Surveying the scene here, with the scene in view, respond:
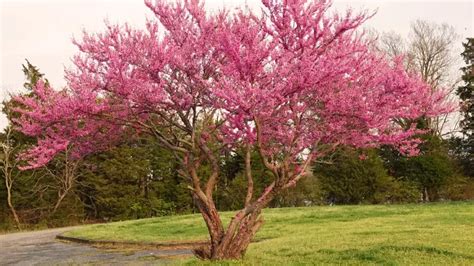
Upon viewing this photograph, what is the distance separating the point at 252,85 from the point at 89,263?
6368 millimetres

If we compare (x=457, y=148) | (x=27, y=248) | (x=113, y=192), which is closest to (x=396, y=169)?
(x=457, y=148)

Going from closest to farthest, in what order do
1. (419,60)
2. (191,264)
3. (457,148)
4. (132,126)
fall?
(191,264)
(132,126)
(457,148)
(419,60)

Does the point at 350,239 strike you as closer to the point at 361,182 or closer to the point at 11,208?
the point at 361,182

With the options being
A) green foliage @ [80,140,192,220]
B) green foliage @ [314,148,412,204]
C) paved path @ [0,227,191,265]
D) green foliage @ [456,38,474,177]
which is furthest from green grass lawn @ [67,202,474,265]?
green foliage @ [456,38,474,177]

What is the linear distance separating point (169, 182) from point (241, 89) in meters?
27.0

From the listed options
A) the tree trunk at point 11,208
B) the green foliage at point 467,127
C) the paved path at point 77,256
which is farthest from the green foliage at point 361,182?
the tree trunk at point 11,208

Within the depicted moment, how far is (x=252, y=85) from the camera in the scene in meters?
7.98

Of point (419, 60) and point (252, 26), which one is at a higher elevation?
point (419, 60)

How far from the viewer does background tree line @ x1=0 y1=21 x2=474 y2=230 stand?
30.2 m

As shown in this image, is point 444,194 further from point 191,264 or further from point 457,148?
point 191,264

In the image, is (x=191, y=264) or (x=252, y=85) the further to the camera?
(x=191, y=264)

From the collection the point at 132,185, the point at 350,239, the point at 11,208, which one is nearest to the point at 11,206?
the point at 11,208

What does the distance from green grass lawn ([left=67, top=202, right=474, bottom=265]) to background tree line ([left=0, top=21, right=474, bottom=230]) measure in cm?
1029

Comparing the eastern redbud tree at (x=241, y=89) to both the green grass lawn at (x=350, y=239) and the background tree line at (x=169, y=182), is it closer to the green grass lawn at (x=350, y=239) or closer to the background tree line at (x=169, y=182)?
the green grass lawn at (x=350, y=239)
